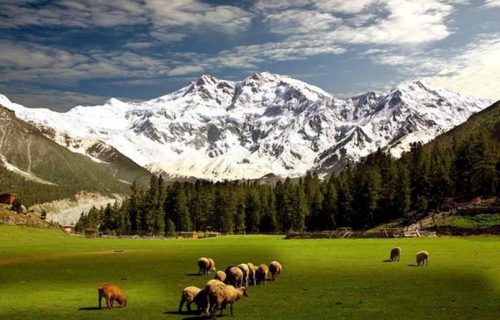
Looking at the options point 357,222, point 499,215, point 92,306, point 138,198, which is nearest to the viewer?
point 92,306

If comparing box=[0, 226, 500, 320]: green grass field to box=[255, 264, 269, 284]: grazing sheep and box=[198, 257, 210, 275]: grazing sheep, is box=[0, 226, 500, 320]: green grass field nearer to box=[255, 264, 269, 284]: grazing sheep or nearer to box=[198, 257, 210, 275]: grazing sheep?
box=[255, 264, 269, 284]: grazing sheep

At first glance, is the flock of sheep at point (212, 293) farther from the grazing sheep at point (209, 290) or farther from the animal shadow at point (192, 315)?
the animal shadow at point (192, 315)

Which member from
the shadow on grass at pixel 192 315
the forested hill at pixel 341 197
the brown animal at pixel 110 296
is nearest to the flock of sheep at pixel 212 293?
the brown animal at pixel 110 296

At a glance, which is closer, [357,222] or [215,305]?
[215,305]

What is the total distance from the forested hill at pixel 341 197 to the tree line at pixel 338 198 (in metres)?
0.27

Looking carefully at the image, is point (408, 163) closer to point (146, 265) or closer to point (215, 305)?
point (146, 265)

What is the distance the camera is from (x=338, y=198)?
163000mm

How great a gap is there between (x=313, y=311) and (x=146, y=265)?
33413mm

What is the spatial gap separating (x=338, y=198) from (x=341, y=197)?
1247 millimetres

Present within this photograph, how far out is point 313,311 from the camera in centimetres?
2912

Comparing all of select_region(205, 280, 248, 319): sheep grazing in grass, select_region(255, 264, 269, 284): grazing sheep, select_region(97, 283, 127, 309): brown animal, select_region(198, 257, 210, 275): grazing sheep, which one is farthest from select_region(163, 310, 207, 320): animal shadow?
select_region(198, 257, 210, 275): grazing sheep

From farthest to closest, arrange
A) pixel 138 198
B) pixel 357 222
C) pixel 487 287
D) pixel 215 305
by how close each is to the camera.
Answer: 1. pixel 138 198
2. pixel 357 222
3. pixel 487 287
4. pixel 215 305

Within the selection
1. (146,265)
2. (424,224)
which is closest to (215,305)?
(146,265)

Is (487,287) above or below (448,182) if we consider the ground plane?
below
